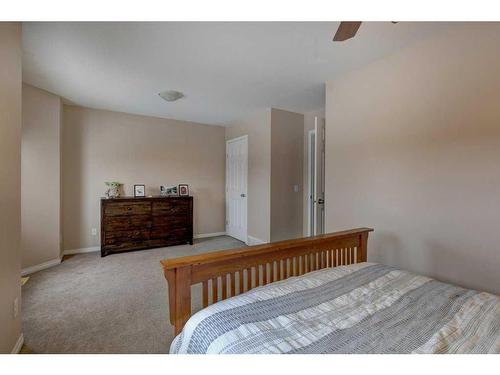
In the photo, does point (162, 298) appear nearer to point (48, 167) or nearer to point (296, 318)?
point (296, 318)

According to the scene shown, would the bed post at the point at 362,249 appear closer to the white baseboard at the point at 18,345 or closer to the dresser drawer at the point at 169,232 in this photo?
the white baseboard at the point at 18,345

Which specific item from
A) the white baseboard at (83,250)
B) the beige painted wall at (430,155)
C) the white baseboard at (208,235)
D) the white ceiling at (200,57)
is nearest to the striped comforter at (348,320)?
the beige painted wall at (430,155)

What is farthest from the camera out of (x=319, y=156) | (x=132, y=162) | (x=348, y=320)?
(x=132, y=162)

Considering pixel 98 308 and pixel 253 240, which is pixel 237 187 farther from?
pixel 98 308

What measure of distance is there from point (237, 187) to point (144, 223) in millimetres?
1826

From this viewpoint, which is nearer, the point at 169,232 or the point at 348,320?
the point at 348,320

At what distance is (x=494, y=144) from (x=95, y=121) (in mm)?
4920

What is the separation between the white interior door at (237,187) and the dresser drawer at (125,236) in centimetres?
168

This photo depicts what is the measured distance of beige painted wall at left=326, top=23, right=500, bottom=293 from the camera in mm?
1744

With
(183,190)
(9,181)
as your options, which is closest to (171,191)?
(183,190)

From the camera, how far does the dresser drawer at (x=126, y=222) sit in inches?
148

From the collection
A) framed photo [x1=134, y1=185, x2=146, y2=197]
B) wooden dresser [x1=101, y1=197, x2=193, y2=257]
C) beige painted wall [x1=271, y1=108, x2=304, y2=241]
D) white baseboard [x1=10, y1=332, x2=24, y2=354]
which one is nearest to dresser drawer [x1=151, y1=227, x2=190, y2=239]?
wooden dresser [x1=101, y1=197, x2=193, y2=257]

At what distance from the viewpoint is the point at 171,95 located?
3.31 meters
